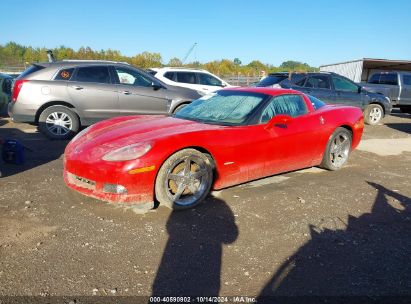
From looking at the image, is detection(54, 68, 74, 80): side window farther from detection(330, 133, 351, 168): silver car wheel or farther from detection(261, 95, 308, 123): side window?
detection(330, 133, 351, 168): silver car wheel

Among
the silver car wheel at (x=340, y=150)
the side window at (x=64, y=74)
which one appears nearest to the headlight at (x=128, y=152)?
the silver car wheel at (x=340, y=150)

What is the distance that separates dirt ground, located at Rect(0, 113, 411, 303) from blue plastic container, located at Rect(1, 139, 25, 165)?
1.37 ft

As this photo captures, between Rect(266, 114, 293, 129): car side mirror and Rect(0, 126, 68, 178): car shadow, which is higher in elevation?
Rect(266, 114, 293, 129): car side mirror

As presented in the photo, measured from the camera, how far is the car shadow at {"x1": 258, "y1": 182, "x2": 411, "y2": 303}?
2637 mm

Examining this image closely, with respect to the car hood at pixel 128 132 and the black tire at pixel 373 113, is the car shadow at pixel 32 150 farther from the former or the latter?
the black tire at pixel 373 113

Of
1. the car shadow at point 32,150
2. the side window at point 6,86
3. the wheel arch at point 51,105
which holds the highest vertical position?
the side window at point 6,86

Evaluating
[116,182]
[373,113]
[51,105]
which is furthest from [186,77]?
[116,182]

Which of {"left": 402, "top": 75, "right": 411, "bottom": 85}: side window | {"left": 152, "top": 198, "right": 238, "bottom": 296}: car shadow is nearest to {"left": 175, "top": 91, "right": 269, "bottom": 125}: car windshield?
{"left": 152, "top": 198, "right": 238, "bottom": 296}: car shadow

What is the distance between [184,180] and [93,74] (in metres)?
4.95

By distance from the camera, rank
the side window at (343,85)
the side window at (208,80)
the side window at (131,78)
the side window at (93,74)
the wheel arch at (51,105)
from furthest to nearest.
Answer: the side window at (208,80)
the side window at (343,85)
the side window at (131,78)
the side window at (93,74)
the wheel arch at (51,105)

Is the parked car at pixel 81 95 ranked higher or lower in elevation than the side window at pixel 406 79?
lower

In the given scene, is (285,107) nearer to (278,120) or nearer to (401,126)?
(278,120)

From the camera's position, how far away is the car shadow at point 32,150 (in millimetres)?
5476

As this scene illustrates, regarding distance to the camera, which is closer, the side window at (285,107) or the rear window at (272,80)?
the side window at (285,107)
